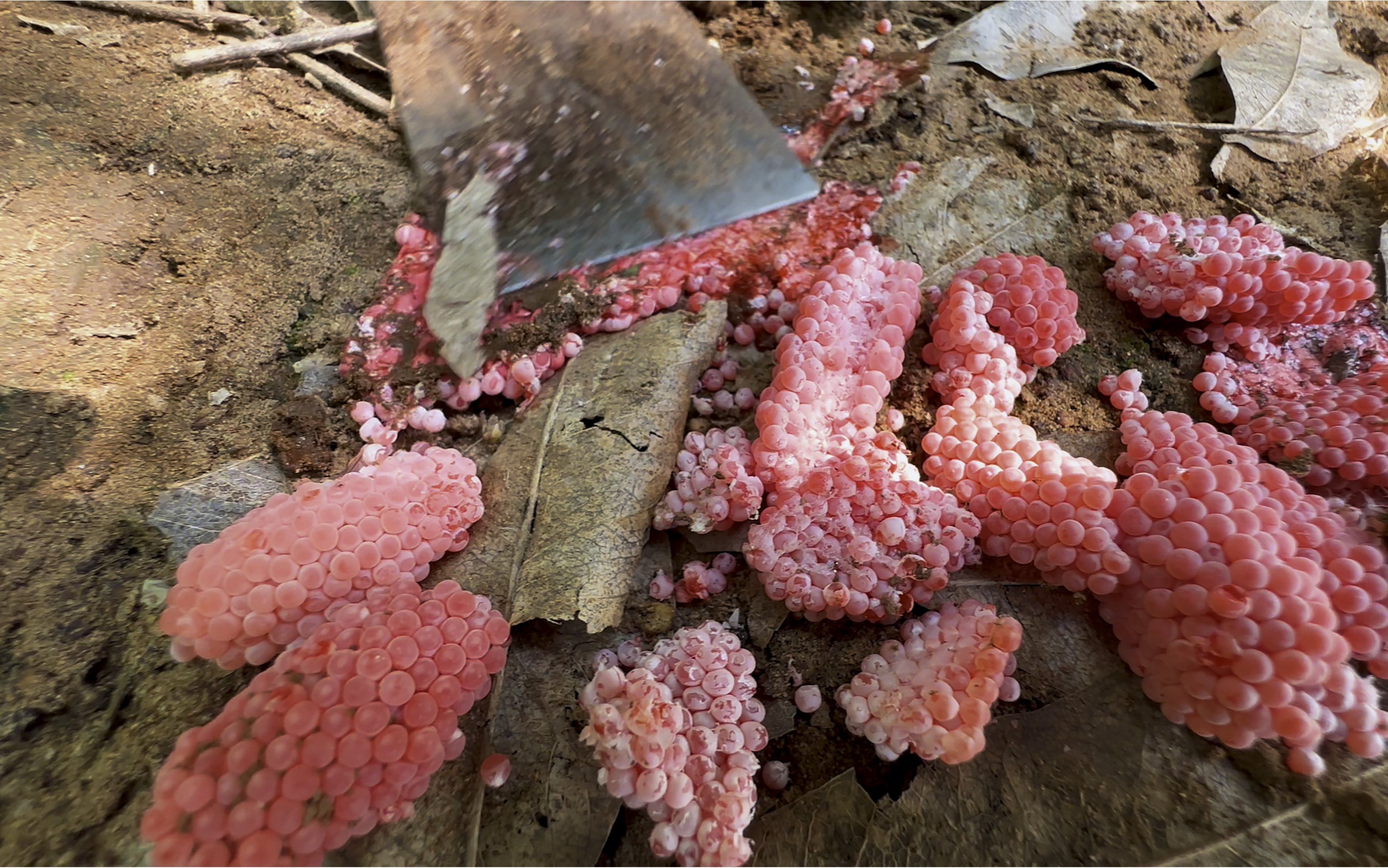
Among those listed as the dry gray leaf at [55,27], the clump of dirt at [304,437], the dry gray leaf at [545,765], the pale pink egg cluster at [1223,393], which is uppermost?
the dry gray leaf at [55,27]

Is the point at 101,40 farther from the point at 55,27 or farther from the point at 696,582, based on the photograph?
the point at 696,582

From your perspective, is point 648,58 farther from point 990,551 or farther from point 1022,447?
point 990,551

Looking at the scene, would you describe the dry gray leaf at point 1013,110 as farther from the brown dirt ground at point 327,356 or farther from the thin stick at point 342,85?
the thin stick at point 342,85

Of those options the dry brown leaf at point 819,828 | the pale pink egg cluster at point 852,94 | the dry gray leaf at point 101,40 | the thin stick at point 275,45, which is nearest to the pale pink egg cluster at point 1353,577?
the dry brown leaf at point 819,828

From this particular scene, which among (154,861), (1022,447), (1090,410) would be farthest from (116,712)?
(1090,410)

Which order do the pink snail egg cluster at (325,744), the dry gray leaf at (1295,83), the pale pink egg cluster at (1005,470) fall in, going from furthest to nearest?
the dry gray leaf at (1295,83), the pale pink egg cluster at (1005,470), the pink snail egg cluster at (325,744)

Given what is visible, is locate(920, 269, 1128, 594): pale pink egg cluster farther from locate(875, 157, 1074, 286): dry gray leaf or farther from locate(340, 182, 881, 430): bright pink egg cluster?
locate(340, 182, 881, 430): bright pink egg cluster

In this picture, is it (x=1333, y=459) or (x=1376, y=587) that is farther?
(x=1333, y=459)
